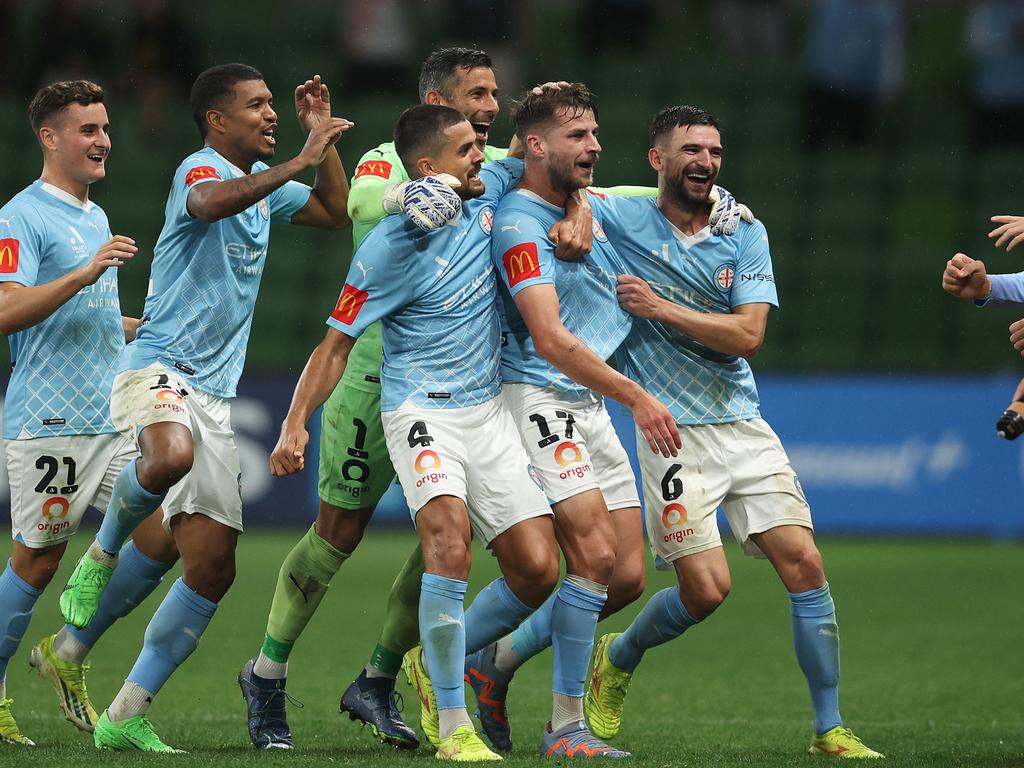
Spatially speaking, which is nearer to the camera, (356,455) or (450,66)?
(356,455)

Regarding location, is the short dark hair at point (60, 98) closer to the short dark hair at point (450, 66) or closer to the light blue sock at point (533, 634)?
the short dark hair at point (450, 66)

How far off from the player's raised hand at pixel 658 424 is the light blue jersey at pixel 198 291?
1.74 meters

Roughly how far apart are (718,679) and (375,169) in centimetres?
343

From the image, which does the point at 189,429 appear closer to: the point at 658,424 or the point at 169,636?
the point at 169,636

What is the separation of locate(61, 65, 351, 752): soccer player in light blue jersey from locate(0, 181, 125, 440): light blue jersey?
1.37 ft

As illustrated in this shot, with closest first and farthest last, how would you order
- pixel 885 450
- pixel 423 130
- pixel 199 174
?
1. pixel 423 130
2. pixel 199 174
3. pixel 885 450

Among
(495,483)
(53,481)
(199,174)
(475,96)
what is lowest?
(53,481)

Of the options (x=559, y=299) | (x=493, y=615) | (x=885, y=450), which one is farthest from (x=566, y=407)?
(x=885, y=450)

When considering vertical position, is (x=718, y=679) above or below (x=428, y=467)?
below

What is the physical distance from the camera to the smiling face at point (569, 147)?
6246 millimetres

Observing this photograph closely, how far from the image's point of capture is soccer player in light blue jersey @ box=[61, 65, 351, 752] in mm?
6137

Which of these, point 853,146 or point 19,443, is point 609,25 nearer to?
point 853,146

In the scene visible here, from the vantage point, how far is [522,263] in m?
6.04

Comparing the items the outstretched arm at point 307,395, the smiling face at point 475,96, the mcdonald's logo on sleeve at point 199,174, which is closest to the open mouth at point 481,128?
the smiling face at point 475,96
